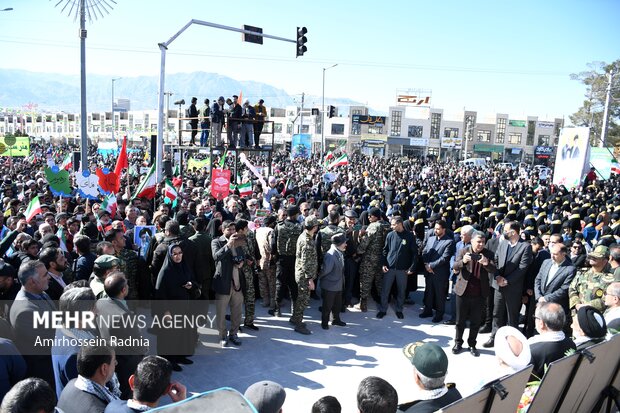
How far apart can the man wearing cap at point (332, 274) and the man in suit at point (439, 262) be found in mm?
1705

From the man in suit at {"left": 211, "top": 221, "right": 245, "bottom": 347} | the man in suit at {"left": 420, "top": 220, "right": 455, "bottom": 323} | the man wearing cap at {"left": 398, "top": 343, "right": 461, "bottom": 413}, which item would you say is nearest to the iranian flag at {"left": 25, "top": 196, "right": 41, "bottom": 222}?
the man in suit at {"left": 211, "top": 221, "right": 245, "bottom": 347}

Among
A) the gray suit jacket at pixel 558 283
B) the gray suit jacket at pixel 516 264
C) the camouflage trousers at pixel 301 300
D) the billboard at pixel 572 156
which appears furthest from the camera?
the billboard at pixel 572 156

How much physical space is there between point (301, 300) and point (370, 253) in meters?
1.71

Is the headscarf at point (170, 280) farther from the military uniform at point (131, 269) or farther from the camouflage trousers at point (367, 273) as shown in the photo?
the camouflage trousers at point (367, 273)

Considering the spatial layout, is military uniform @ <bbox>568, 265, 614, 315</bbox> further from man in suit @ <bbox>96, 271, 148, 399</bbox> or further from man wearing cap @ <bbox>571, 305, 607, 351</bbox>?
man in suit @ <bbox>96, 271, 148, 399</bbox>

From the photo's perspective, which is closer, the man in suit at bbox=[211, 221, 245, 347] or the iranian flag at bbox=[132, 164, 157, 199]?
the man in suit at bbox=[211, 221, 245, 347]

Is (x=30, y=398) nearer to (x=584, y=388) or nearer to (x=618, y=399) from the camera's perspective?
(x=584, y=388)

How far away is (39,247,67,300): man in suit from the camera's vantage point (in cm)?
477

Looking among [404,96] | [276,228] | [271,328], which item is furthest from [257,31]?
[404,96]

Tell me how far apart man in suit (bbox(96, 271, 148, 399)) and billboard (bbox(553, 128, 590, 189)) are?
1807cm

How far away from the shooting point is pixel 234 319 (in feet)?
22.1

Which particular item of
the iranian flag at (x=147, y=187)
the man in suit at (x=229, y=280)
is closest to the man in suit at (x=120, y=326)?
the man in suit at (x=229, y=280)

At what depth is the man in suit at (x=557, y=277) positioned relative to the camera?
20.4 ft

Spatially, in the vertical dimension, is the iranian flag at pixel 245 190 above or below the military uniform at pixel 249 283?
above
